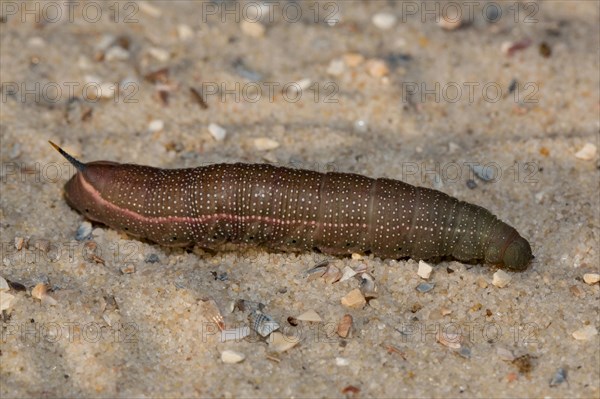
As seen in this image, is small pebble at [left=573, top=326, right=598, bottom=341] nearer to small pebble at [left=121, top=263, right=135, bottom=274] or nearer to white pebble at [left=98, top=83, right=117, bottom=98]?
small pebble at [left=121, top=263, right=135, bottom=274]

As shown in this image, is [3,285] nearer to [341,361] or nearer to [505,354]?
[341,361]

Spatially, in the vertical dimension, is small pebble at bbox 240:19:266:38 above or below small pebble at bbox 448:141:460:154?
above

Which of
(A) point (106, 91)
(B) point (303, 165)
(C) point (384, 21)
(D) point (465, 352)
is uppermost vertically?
(C) point (384, 21)

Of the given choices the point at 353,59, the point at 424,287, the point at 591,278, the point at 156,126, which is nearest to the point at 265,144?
the point at 156,126

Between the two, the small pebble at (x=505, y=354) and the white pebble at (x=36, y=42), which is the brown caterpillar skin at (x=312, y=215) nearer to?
the small pebble at (x=505, y=354)

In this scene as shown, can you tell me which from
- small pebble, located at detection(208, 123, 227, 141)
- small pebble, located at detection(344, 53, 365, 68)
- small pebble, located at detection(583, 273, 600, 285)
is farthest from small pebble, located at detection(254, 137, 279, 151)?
small pebble, located at detection(583, 273, 600, 285)

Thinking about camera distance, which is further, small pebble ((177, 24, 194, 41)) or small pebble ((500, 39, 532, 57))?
small pebble ((177, 24, 194, 41))
